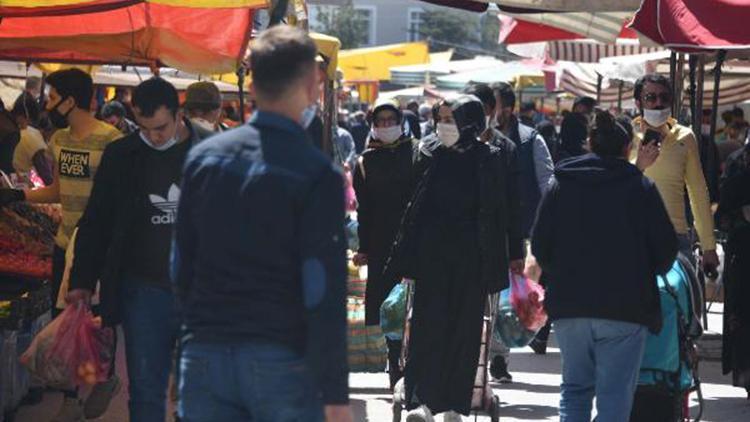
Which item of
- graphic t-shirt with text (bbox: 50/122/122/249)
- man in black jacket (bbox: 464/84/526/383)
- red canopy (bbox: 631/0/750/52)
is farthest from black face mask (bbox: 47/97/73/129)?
red canopy (bbox: 631/0/750/52)

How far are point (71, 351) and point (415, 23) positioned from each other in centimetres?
7272

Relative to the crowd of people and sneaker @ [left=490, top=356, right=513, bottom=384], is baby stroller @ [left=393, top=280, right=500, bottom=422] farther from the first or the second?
sneaker @ [left=490, top=356, right=513, bottom=384]

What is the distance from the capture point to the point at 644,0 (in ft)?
30.6

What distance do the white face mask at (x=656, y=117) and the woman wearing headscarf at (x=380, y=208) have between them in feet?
5.25

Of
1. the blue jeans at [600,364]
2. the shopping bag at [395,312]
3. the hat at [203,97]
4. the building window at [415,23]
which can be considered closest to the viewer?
the blue jeans at [600,364]

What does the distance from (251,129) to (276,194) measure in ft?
0.75

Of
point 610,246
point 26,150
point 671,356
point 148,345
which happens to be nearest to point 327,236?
point 148,345

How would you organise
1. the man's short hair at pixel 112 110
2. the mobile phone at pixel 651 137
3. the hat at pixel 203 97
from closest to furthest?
the mobile phone at pixel 651 137 < the hat at pixel 203 97 < the man's short hair at pixel 112 110

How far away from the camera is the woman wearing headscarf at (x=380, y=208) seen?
9.66 m

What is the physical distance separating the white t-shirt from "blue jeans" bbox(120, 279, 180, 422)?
5.10 m

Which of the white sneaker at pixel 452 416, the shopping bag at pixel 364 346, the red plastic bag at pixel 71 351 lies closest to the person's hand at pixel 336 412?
the red plastic bag at pixel 71 351

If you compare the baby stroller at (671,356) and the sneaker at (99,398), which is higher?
the baby stroller at (671,356)

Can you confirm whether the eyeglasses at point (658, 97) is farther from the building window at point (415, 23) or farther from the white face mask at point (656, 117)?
the building window at point (415, 23)

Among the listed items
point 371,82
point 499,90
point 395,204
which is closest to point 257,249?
point 395,204
